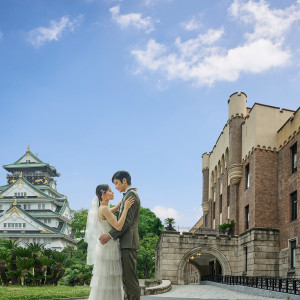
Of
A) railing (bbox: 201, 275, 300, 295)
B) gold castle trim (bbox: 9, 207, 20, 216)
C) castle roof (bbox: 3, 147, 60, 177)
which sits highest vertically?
castle roof (bbox: 3, 147, 60, 177)

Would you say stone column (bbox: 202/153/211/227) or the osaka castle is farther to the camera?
the osaka castle

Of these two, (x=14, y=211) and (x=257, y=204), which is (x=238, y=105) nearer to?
(x=257, y=204)

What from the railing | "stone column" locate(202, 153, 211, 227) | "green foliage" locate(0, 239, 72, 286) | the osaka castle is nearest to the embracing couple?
the railing

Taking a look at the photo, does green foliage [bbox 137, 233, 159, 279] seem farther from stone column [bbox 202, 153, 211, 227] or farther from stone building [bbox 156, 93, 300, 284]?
stone building [bbox 156, 93, 300, 284]

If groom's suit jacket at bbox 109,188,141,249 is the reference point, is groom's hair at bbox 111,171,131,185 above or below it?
above

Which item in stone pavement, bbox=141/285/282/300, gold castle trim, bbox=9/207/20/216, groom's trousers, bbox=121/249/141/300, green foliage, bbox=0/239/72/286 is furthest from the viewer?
gold castle trim, bbox=9/207/20/216

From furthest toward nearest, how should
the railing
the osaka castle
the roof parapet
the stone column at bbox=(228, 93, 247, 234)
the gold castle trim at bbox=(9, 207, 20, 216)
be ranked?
the gold castle trim at bbox=(9, 207, 20, 216) < the osaka castle < the roof parapet < the stone column at bbox=(228, 93, 247, 234) < the railing

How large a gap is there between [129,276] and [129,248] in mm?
415

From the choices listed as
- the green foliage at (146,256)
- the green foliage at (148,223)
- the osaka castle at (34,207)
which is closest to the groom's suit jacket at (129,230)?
the green foliage at (146,256)

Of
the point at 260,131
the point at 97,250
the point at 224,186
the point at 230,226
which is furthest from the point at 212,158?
the point at 97,250

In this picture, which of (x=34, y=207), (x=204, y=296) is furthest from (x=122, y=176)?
(x=34, y=207)

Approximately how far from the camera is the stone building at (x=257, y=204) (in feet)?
87.7

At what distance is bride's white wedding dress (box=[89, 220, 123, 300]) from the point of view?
716 centimetres

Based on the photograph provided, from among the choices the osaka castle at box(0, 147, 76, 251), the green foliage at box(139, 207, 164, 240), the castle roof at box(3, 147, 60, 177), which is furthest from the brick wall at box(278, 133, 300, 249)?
the castle roof at box(3, 147, 60, 177)
